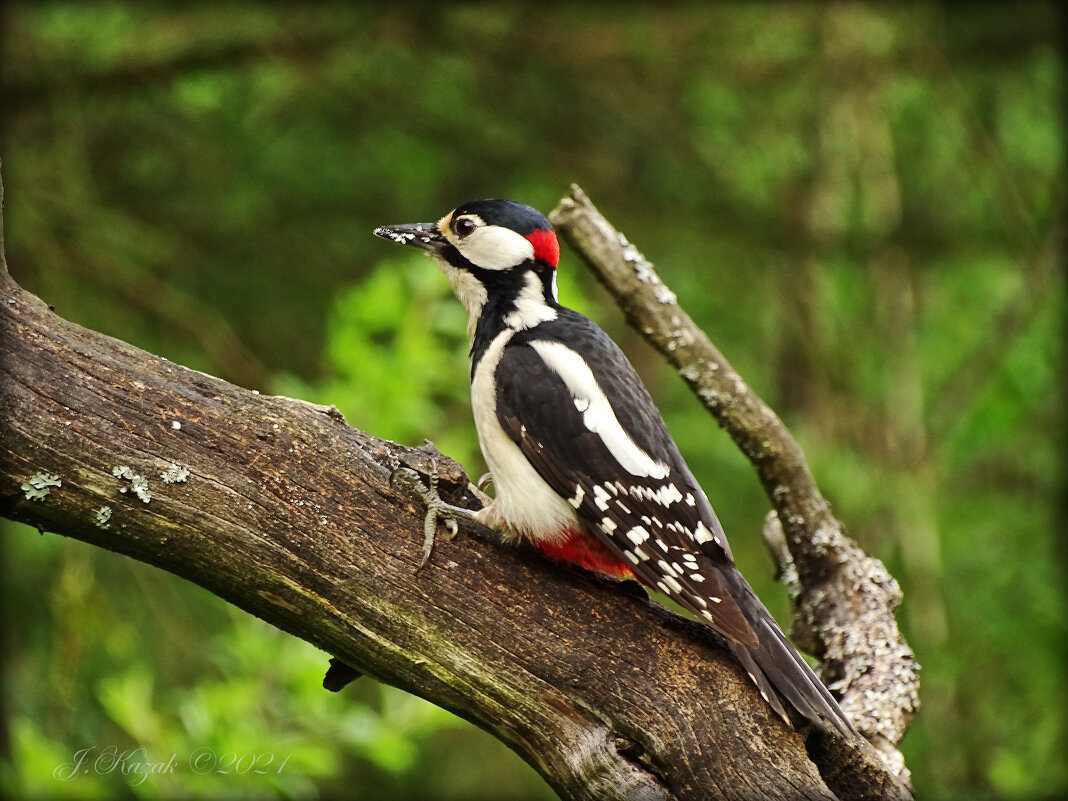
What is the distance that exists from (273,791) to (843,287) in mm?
4506

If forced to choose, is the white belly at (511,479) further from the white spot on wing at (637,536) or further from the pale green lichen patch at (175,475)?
the pale green lichen patch at (175,475)

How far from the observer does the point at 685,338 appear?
9.54ft

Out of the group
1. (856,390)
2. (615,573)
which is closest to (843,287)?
(856,390)

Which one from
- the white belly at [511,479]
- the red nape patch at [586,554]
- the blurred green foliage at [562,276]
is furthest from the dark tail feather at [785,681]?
the blurred green foliage at [562,276]

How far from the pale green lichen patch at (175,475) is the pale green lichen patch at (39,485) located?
0.19 m

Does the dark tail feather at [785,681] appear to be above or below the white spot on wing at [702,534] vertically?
below

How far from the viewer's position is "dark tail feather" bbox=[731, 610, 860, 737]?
2174mm

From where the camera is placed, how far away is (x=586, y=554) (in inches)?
97.6

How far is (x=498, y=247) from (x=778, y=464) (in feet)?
3.16

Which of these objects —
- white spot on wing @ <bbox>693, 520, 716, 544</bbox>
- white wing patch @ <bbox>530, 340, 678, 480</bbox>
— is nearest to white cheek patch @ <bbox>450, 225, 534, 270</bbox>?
white wing patch @ <bbox>530, 340, 678, 480</bbox>

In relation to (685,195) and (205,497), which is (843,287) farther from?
(205,497)

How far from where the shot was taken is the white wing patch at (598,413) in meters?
2.42

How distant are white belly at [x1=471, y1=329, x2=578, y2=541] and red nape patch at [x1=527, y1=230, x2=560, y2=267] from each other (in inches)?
9.7

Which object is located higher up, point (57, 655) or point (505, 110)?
point (505, 110)
